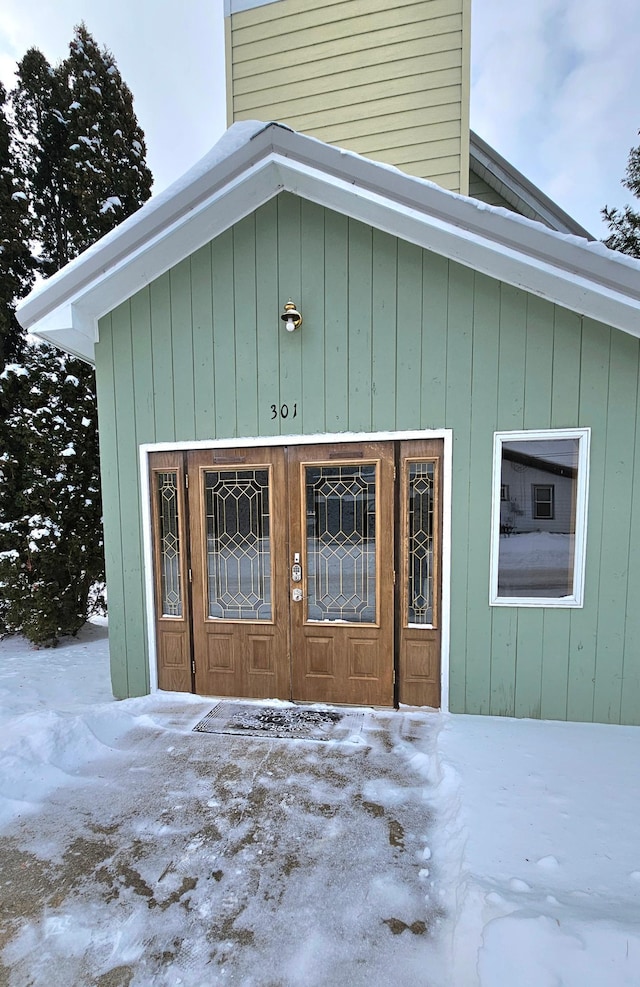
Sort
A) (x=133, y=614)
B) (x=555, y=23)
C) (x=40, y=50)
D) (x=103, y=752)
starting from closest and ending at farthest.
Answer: (x=103, y=752)
(x=133, y=614)
(x=40, y=50)
(x=555, y=23)

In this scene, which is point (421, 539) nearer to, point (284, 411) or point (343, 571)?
point (343, 571)

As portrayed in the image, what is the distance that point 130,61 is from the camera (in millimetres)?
6242

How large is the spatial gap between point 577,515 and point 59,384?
533 centimetres

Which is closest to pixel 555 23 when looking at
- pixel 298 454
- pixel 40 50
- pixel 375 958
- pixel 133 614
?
pixel 40 50

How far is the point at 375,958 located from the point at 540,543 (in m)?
2.40

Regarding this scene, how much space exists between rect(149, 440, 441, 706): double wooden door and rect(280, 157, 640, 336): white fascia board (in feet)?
4.00

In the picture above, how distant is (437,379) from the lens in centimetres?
302

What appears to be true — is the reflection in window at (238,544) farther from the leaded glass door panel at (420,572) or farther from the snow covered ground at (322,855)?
the leaded glass door panel at (420,572)

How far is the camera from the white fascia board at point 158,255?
117 inches

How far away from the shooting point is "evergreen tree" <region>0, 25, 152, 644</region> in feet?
15.6

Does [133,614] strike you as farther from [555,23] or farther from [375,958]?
[555,23]

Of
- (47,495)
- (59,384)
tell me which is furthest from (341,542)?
(59,384)

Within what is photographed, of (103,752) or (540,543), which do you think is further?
(540,543)

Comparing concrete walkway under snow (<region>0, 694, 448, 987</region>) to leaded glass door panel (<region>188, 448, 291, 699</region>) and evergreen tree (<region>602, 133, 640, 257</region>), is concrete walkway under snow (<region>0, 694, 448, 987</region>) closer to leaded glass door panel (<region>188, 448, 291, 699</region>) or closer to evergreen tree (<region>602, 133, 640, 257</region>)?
leaded glass door panel (<region>188, 448, 291, 699</region>)
